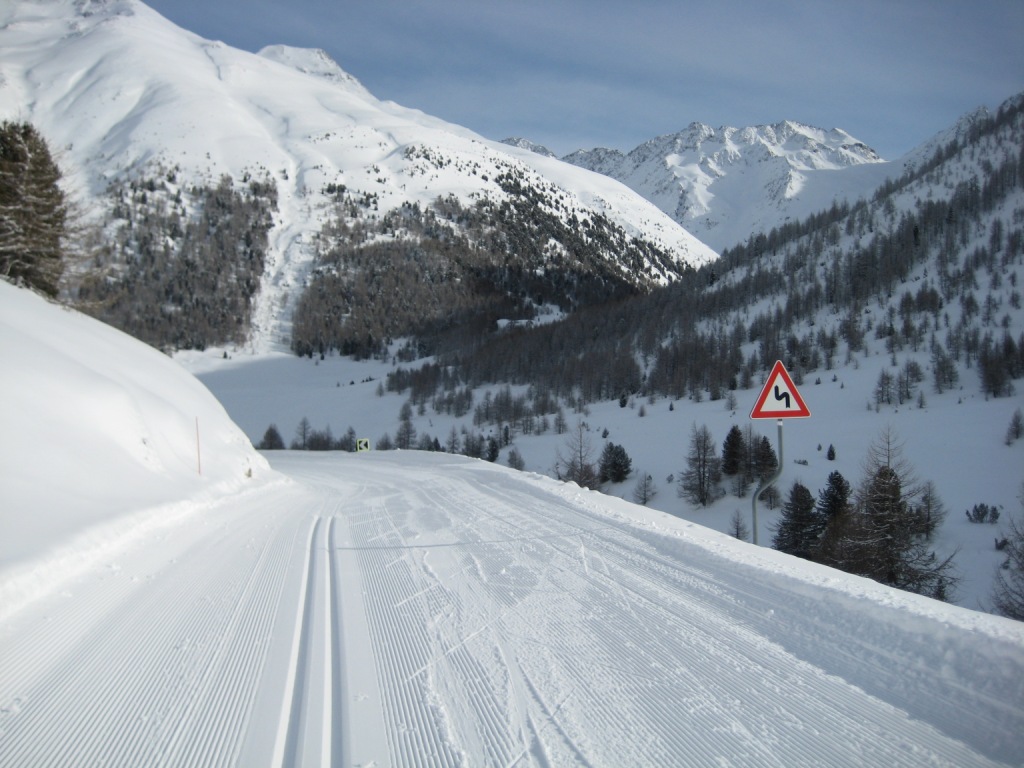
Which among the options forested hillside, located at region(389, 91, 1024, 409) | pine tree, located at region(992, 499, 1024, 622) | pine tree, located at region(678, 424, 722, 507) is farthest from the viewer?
forested hillside, located at region(389, 91, 1024, 409)

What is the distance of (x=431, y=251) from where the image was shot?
16750 cm

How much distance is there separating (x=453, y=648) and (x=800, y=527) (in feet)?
120

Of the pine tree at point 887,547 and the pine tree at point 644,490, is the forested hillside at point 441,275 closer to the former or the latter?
the pine tree at point 644,490

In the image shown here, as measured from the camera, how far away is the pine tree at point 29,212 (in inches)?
653

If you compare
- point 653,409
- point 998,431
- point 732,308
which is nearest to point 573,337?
point 732,308

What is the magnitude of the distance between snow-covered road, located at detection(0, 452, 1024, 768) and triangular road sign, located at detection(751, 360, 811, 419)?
207cm

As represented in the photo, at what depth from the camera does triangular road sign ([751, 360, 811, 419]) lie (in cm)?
787

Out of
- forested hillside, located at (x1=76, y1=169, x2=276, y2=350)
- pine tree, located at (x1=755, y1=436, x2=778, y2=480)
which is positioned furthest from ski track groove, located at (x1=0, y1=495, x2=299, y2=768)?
forested hillside, located at (x1=76, y1=169, x2=276, y2=350)

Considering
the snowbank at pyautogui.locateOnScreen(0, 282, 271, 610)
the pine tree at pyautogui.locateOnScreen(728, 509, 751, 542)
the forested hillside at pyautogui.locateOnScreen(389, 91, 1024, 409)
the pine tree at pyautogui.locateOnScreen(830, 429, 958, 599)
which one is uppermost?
the forested hillside at pyautogui.locateOnScreen(389, 91, 1024, 409)

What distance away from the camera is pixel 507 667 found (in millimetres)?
3834

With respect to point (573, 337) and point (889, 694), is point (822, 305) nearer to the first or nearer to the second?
point (573, 337)

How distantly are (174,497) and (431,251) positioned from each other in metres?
164

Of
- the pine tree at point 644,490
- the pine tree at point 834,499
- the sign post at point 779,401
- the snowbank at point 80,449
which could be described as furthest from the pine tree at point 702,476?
the sign post at point 779,401

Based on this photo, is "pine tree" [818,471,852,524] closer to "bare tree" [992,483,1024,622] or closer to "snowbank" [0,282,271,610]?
"bare tree" [992,483,1024,622]
